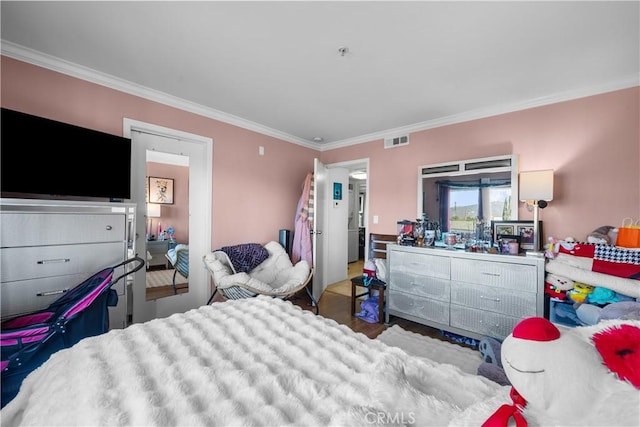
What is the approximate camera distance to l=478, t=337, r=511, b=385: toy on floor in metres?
1.46

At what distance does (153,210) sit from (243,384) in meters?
2.59

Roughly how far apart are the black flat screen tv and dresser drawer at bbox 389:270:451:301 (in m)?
2.89

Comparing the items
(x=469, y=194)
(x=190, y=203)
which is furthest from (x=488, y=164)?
(x=190, y=203)

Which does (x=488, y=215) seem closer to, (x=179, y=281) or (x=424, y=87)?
(x=424, y=87)

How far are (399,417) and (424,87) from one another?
8.90 ft

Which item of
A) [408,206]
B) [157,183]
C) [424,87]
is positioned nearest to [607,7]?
[424,87]

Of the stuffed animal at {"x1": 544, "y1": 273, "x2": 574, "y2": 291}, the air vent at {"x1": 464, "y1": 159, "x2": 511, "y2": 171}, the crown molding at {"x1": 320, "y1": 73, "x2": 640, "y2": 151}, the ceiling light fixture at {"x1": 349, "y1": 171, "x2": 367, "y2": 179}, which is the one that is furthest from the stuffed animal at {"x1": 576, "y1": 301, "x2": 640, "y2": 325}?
the ceiling light fixture at {"x1": 349, "y1": 171, "x2": 367, "y2": 179}

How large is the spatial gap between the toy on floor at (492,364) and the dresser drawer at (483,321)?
1.34 feet

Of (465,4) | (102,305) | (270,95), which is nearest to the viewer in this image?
(465,4)

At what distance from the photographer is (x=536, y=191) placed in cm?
246

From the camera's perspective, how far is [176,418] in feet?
2.41

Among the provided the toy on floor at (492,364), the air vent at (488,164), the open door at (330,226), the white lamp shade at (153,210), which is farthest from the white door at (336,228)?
the toy on floor at (492,364)

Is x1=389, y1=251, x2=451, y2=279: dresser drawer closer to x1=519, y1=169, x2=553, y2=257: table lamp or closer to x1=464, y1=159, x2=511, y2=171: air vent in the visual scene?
x1=519, y1=169, x2=553, y2=257: table lamp

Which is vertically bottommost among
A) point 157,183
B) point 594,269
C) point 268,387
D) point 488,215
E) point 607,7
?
point 268,387
